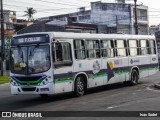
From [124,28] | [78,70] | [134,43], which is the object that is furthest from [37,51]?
[124,28]

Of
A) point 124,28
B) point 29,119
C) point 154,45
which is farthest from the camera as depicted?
point 124,28

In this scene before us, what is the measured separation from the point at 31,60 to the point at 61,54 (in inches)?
47.6

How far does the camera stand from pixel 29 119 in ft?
35.1

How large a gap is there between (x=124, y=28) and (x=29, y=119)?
70.7 meters

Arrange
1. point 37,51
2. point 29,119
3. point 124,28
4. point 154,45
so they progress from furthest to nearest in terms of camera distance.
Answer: point 124,28
point 154,45
point 37,51
point 29,119

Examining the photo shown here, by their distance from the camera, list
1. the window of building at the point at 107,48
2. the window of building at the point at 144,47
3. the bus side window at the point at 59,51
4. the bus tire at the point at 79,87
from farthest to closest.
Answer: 1. the window of building at the point at 144,47
2. the window of building at the point at 107,48
3. the bus tire at the point at 79,87
4. the bus side window at the point at 59,51

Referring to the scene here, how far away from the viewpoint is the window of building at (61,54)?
15227mm

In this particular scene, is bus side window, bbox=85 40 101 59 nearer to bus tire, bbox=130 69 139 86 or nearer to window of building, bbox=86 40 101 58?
window of building, bbox=86 40 101 58

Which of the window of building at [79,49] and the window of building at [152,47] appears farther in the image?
the window of building at [152,47]

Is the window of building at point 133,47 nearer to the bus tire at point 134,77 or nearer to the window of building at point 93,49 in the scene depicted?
the bus tire at point 134,77

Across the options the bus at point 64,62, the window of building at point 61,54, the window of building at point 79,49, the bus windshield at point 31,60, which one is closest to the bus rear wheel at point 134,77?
the bus at point 64,62

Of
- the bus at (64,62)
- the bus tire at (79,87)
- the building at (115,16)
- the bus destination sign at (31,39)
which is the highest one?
the building at (115,16)

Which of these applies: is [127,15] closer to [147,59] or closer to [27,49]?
[147,59]

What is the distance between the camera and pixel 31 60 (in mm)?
15203
